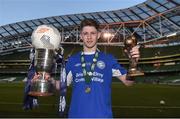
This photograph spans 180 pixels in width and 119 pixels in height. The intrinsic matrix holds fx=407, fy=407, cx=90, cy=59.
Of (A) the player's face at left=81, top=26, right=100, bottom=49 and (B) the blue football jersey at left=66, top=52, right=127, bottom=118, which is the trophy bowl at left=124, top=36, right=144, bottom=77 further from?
(A) the player's face at left=81, top=26, right=100, bottom=49

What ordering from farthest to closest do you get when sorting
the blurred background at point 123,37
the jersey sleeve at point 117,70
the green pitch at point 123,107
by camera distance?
the blurred background at point 123,37 → the green pitch at point 123,107 → the jersey sleeve at point 117,70

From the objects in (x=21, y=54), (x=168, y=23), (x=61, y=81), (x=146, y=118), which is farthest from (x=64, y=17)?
(x=61, y=81)

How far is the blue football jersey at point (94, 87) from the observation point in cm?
575

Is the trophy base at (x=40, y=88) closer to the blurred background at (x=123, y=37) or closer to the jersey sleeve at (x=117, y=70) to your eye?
the jersey sleeve at (x=117, y=70)

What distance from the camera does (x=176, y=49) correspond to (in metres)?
89.4

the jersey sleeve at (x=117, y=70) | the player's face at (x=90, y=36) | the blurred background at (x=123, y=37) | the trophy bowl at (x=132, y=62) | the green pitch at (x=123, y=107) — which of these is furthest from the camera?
the blurred background at (x=123, y=37)

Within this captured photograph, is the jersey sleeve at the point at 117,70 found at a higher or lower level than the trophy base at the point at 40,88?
higher

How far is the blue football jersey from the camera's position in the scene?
5.75 metres

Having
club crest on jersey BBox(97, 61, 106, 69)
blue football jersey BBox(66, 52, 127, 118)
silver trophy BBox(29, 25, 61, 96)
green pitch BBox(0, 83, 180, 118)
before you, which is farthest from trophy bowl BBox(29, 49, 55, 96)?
green pitch BBox(0, 83, 180, 118)

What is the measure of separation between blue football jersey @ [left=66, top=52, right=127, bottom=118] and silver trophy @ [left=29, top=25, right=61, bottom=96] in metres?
0.34

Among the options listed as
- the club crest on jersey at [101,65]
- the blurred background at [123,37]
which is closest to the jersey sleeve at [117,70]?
the club crest on jersey at [101,65]

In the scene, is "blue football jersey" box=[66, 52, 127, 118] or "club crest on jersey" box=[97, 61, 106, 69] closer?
"blue football jersey" box=[66, 52, 127, 118]

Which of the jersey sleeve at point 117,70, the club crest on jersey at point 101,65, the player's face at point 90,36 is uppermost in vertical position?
the player's face at point 90,36

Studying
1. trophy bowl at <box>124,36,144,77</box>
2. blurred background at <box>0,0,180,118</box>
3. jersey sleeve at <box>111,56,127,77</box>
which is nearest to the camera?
trophy bowl at <box>124,36,144,77</box>
